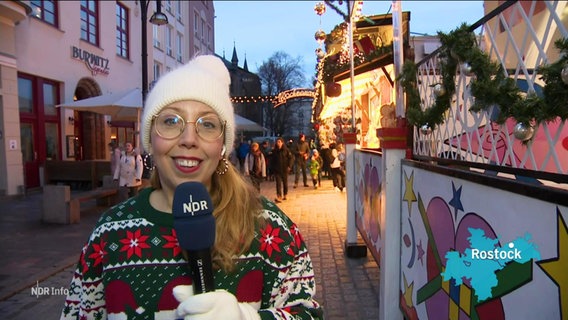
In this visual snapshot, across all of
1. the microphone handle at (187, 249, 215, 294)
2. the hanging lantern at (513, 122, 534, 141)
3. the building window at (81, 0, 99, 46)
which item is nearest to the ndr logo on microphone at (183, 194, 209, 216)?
the microphone handle at (187, 249, 215, 294)

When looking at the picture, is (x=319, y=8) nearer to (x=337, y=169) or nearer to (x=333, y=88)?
(x=333, y=88)

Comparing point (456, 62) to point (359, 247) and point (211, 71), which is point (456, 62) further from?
point (359, 247)

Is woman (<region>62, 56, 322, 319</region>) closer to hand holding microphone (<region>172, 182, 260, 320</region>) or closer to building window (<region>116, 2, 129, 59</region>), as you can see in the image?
hand holding microphone (<region>172, 182, 260, 320</region>)

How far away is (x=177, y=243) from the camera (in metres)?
1.51

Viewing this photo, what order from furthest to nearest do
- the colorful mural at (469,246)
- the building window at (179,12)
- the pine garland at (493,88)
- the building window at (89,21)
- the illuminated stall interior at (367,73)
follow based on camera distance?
the building window at (179,12)
the building window at (89,21)
the illuminated stall interior at (367,73)
the pine garland at (493,88)
the colorful mural at (469,246)

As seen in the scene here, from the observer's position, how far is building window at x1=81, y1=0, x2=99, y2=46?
16516mm

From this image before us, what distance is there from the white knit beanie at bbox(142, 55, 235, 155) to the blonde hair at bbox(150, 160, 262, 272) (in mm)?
139

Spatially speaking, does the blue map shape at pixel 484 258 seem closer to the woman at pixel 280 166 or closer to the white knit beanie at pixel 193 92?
the white knit beanie at pixel 193 92

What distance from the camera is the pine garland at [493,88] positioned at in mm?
1483

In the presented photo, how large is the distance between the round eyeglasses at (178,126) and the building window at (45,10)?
1453 centimetres

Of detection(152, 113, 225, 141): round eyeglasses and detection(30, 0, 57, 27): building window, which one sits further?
detection(30, 0, 57, 27): building window

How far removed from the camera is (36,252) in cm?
633

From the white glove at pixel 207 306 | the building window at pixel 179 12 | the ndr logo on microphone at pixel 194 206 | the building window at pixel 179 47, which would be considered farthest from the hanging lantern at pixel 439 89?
the building window at pixel 179 12

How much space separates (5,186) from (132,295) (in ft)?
41.0
